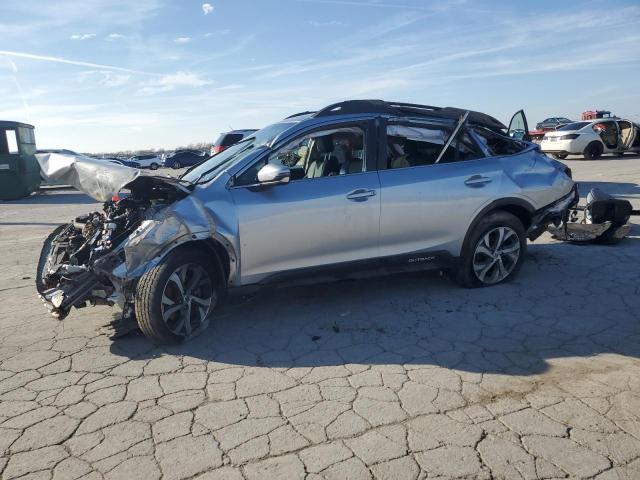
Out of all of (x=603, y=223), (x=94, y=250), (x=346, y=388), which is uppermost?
(x=94, y=250)

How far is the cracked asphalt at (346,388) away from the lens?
2.65 m

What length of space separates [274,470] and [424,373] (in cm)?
139

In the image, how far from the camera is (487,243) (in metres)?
5.18

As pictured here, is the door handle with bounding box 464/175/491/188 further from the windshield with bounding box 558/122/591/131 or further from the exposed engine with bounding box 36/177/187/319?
the windshield with bounding box 558/122/591/131

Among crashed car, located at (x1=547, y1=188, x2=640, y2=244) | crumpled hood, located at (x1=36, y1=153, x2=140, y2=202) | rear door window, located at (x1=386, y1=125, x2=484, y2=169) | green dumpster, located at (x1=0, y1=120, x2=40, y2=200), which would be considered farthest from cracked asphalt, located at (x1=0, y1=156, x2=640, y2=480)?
green dumpster, located at (x1=0, y1=120, x2=40, y2=200)

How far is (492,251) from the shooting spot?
17.2 feet

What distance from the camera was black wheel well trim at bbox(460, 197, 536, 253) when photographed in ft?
16.5

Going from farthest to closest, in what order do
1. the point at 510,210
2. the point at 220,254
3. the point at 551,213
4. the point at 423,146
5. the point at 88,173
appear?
1. the point at 551,213
2. the point at 510,210
3. the point at 423,146
4. the point at 88,173
5. the point at 220,254

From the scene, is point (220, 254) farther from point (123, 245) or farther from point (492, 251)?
point (492, 251)

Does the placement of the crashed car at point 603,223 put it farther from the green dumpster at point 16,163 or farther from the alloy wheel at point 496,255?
the green dumpster at point 16,163

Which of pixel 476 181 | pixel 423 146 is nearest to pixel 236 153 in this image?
pixel 423 146

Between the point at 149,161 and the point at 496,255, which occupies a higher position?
the point at 149,161

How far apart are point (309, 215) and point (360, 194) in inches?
Answer: 20.6

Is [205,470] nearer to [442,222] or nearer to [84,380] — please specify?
[84,380]
